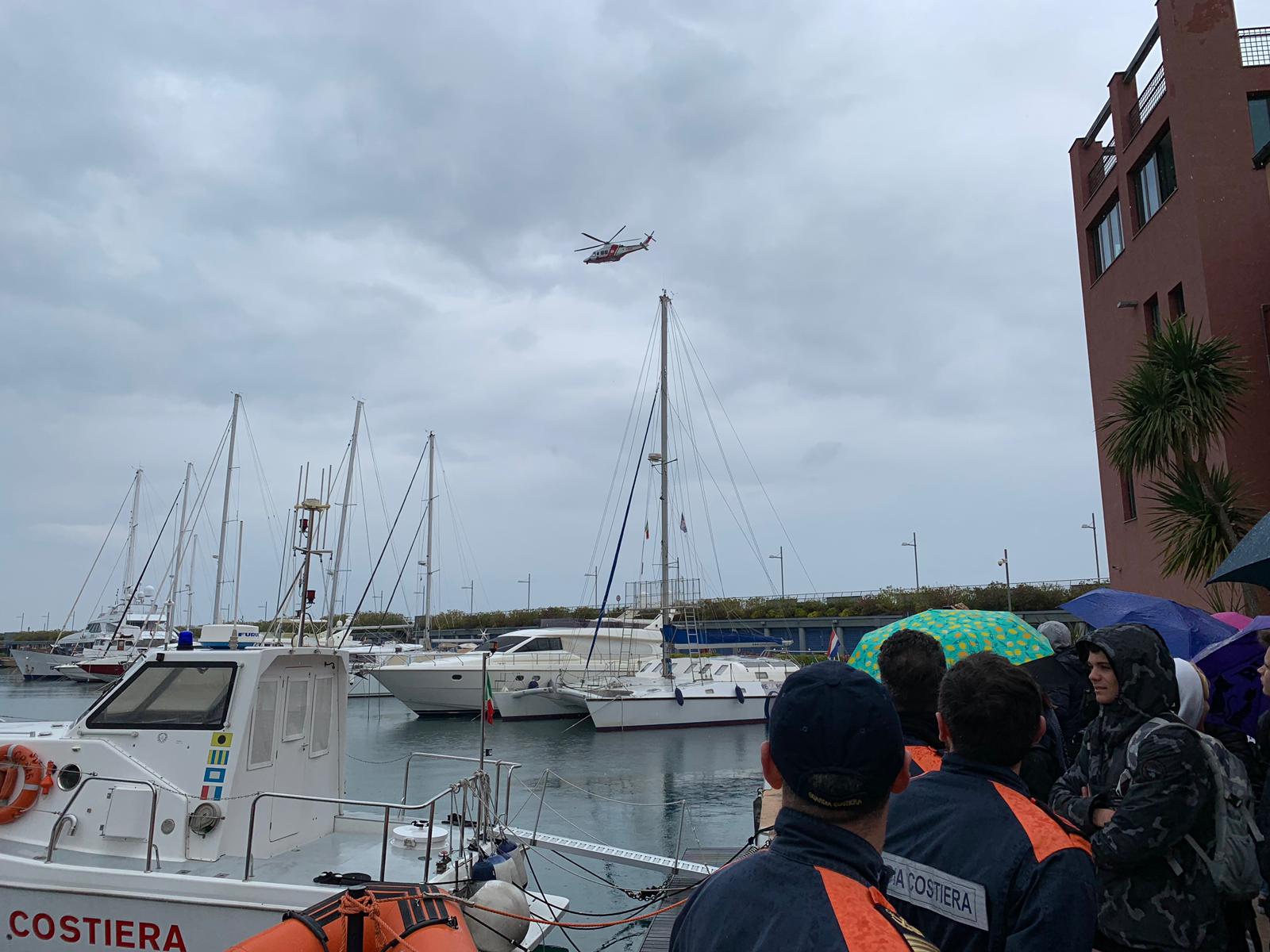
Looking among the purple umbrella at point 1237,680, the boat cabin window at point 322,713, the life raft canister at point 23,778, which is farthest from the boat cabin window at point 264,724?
the purple umbrella at point 1237,680

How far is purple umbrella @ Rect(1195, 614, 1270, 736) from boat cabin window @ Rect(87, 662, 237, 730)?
716 centimetres

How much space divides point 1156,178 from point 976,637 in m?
15.0

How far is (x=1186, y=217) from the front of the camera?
14.7m

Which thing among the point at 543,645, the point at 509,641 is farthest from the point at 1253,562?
the point at 509,641

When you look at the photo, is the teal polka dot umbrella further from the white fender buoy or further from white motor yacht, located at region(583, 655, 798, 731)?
white motor yacht, located at region(583, 655, 798, 731)

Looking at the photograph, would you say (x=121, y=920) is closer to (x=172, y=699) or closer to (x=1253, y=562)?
(x=172, y=699)

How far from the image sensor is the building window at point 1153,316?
16.0 metres

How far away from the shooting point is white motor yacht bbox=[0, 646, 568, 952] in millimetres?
5953

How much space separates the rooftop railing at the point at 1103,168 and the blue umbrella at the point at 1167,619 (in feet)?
47.4

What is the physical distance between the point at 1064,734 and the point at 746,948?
12.9 feet

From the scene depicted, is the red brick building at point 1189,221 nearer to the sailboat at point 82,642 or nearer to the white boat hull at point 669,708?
the white boat hull at point 669,708

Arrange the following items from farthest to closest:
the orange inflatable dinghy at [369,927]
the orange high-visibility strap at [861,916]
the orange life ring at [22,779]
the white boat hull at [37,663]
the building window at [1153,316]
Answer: the white boat hull at [37,663], the building window at [1153,316], the orange life ring at [22,779], the orange inflatable dinghy at [369,927], the orange high-visibility strap at [861,916]

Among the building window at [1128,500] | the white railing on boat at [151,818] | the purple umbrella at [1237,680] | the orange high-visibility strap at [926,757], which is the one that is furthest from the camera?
the building window at [1128,500]

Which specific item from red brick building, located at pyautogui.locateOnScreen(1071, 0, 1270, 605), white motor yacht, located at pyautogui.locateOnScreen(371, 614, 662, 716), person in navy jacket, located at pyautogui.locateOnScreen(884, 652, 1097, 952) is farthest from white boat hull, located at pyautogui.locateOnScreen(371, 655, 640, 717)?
person in navy jacket, located at pyautogui.locateOnScreen(884, 652, 1097, 952)
